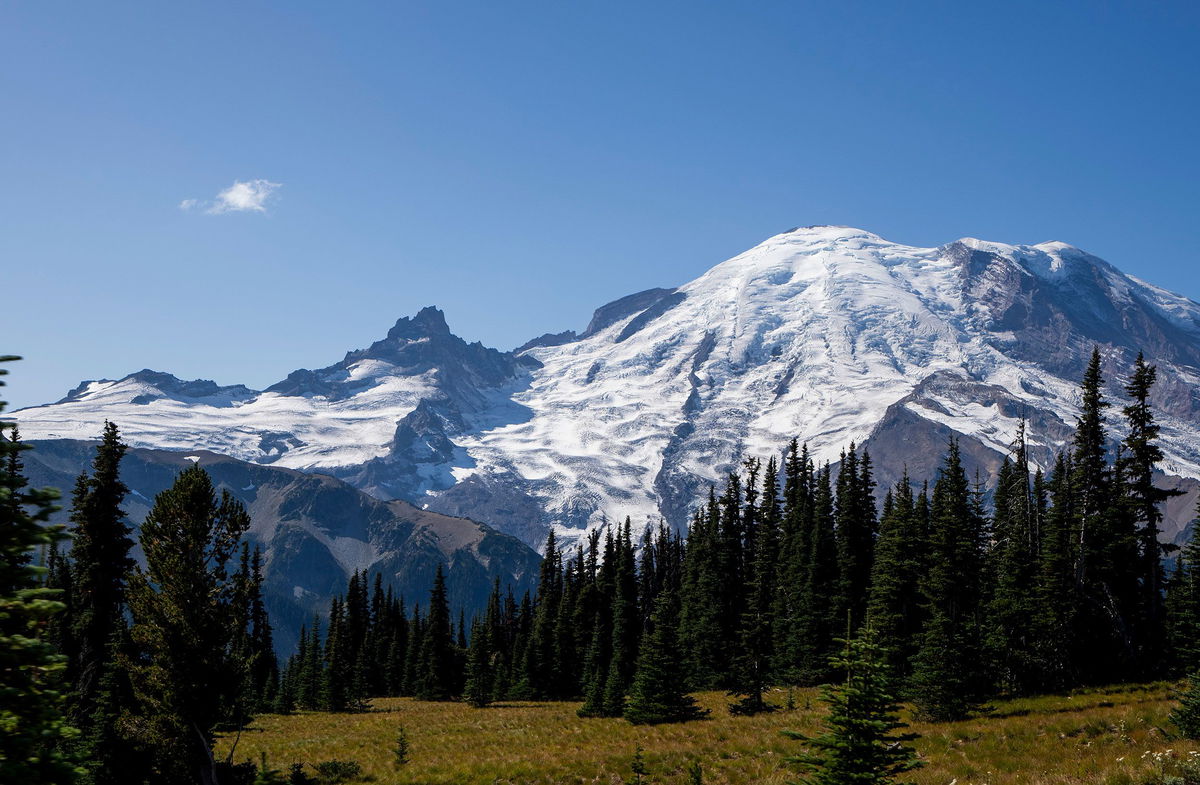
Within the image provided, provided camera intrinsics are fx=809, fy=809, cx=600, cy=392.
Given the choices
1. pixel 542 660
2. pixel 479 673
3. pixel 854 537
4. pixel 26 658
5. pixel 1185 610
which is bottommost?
pixel 479 673

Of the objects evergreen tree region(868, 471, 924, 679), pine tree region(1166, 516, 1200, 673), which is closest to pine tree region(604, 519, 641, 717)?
evergreen tree region(868, 471, 924, 679)

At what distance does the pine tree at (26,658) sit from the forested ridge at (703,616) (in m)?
0.03

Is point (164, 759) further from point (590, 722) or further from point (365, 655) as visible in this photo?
point (365, 655)

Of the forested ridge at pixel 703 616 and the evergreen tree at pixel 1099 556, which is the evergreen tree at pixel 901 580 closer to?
the forested ridge at pixel 703 616

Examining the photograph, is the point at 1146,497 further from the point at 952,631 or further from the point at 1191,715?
the point at 1191,715

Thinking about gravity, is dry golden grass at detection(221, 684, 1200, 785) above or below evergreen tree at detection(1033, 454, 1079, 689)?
below

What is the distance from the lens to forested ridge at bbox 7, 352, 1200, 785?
2239cm

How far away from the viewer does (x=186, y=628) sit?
22.8m

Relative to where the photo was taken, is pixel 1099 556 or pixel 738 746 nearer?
Answer: pixel 738 746

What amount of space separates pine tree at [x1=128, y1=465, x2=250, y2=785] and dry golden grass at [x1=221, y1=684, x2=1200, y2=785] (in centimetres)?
1182

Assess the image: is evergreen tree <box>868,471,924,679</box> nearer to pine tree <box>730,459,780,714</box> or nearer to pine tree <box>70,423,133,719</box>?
pine tree <box>730,459,780,714</box>

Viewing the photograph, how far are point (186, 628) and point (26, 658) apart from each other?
49.2 ft

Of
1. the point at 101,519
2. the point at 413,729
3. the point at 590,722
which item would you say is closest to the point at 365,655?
the point at 413,729

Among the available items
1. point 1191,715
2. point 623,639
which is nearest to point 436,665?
point 623,639
